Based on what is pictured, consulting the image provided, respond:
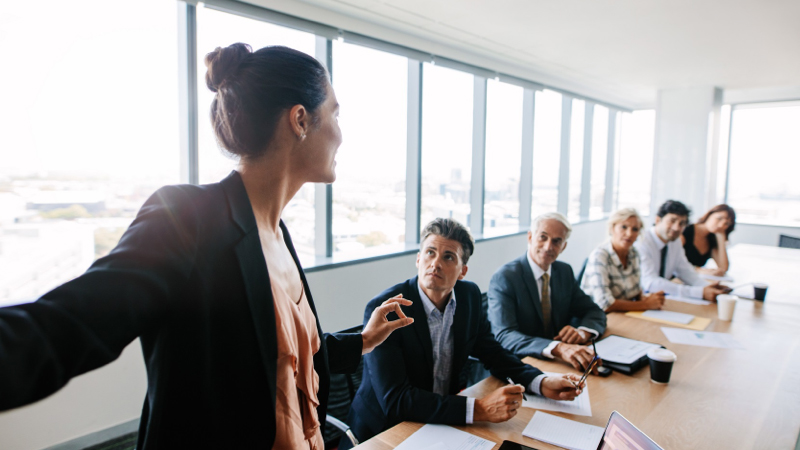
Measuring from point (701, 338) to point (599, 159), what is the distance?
6812mm

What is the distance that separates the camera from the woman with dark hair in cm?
437

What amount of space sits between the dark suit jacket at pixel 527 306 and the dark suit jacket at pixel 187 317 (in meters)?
1.58

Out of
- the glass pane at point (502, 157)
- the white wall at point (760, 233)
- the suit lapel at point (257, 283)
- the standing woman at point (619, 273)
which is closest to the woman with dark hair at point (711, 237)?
the standing woman at point (619, 273)

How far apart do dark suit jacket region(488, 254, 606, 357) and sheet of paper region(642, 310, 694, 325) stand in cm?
44

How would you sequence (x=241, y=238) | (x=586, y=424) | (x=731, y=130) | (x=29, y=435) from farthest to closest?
(x=731, y=130) → (x=29, y=435) → (x=586, y=424) → (x=241, y=238)

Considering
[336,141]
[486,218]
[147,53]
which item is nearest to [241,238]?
[336,141]

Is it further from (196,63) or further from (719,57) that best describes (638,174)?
(196,63)

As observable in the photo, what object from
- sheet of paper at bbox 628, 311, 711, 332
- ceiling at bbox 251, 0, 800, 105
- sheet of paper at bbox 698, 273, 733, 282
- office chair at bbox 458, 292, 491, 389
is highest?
ceiling at bbox 251, 0, 800, 105

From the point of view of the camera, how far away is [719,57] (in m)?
5.24

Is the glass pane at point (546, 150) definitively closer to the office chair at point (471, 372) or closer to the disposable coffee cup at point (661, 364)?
the office chair at point (471, 372)

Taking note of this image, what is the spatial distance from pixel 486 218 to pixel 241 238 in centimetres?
534

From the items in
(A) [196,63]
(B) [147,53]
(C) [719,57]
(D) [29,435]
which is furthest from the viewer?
(C) [719,57]

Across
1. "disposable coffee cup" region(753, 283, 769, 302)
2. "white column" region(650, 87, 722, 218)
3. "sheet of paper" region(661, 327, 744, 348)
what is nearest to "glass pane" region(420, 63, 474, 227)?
"disposable coffee cup" region(753, 283, 769, 302)

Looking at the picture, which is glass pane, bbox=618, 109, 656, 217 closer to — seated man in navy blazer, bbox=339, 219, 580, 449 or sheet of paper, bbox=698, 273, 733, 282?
sheet of paper, bbox=698, 273, 733, 282
